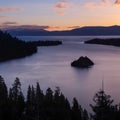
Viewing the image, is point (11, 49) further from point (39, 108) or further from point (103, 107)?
point (103, 107)

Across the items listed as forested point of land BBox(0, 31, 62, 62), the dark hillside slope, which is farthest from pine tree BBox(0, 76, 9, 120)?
the dark hillside slope

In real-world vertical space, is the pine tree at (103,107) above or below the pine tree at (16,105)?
above

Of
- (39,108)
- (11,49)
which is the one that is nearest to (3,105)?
(39,108)

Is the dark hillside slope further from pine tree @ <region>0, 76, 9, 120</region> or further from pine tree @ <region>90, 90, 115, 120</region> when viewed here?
pine tree @ <region>90, 90, 115, 120</region>

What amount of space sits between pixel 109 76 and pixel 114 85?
6.79 meters

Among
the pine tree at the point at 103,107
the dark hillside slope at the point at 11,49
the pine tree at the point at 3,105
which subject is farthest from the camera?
the dark hillside slope at the point at 11,49

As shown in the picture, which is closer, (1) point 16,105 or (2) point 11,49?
(1) point 16,105

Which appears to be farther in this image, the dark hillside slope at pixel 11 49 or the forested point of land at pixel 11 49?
the dark hillside slope at pixel 11 49

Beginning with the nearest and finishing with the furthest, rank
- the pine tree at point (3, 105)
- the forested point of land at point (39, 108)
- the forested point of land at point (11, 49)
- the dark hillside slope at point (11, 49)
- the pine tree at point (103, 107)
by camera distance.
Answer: the pine tree at point (103, 107), the forested point of land at point (39, 108), the pine tree at point (3, 105), the forested point of land at point (11, 49), the dark hillside slope at point (11, 49)

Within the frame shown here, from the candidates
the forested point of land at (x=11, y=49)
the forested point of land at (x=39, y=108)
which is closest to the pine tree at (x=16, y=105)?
the forested point of land at (x=39, y=108)

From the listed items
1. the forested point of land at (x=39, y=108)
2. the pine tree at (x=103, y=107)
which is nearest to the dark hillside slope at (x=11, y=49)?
the forested point of land at (x=39, y=108)

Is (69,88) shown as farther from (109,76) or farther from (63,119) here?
(63,119)

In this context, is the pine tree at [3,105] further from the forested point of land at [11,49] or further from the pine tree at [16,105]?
the forested point of land at [11,49]

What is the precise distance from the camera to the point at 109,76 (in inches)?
1436
